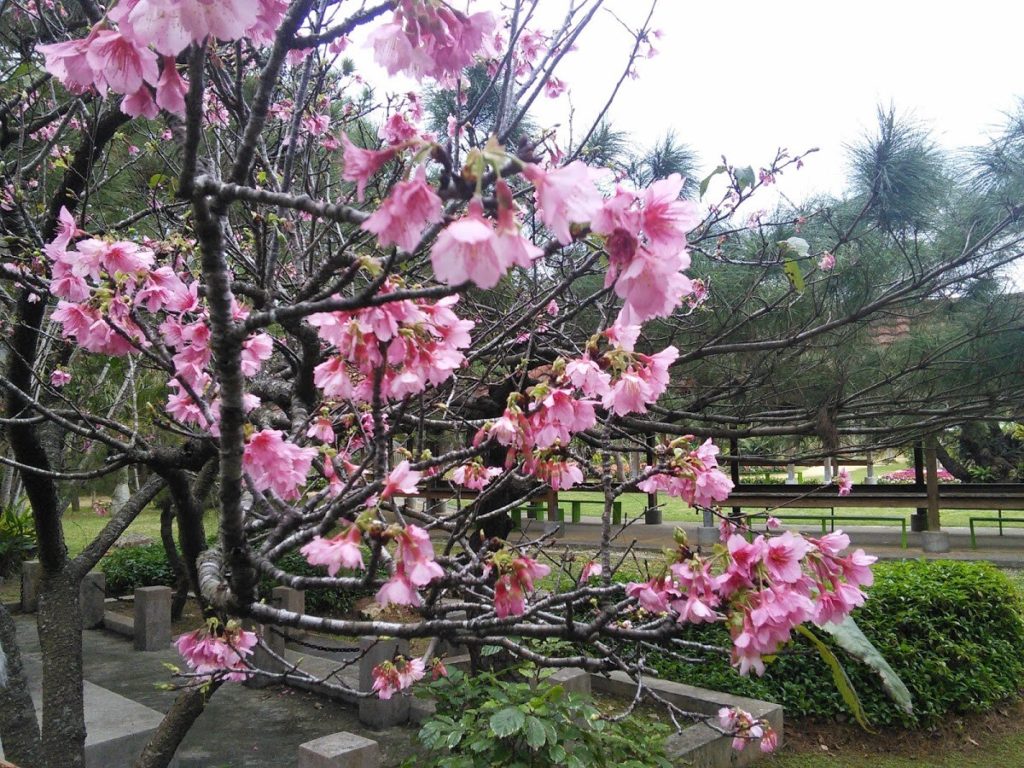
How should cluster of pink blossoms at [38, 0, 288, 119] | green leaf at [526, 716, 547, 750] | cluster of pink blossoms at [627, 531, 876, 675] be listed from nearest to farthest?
1. cluster of pink blossoms at [38, 0, 288, 119]
2. cluster of pink blossoms at [627, 531, 876, 675]
3. green leaf at [526, 716, 547, 750]

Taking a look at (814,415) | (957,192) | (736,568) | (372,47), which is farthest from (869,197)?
(372,47)

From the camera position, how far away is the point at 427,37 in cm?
114

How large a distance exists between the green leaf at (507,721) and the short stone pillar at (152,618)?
4.79m

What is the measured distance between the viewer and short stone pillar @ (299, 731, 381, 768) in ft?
8.91

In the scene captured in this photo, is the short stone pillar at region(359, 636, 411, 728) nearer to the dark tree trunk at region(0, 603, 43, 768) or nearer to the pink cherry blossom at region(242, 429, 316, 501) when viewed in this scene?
the dark tree trunk at region(0, 603, 43, 768)

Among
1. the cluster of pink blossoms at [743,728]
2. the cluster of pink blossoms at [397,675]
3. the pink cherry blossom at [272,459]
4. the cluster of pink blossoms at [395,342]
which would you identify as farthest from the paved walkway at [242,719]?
the cluster of pink blossoms at [395,342]

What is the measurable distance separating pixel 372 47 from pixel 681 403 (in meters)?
4.36

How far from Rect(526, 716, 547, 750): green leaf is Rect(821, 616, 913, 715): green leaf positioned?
1.91 metres

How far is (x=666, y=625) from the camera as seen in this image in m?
1.42

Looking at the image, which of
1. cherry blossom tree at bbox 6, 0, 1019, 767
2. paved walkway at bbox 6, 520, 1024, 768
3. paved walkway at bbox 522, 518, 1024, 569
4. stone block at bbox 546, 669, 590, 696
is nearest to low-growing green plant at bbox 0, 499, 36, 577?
paved walkway at bbox 6, 520, 1024, 768

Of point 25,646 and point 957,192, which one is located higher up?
point 957,192

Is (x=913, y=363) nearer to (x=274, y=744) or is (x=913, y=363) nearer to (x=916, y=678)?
(x=916, y=678)

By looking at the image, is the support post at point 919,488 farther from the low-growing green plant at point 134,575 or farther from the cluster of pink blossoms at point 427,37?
the cluster of pink blossoms at point 427,37

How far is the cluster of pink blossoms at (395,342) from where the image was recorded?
1.17m
